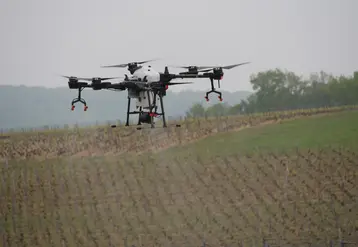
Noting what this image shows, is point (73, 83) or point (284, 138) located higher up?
point (73, 83)

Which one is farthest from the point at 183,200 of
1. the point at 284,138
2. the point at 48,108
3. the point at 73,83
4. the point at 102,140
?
the point at 48,108

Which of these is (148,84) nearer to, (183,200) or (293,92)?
(183,200)

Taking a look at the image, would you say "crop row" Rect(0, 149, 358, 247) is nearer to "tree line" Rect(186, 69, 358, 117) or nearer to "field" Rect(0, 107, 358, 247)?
"field" Rect(0, 107, 358, 247)

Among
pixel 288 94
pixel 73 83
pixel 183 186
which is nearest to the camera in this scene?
pixel 73 83

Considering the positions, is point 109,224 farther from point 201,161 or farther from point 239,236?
point 201,161

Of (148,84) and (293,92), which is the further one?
(293,92)

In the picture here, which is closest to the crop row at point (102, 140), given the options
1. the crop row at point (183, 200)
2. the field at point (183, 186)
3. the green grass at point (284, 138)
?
the field at point (183, 186)

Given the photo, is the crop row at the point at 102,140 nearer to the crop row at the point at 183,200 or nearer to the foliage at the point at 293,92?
the crop row at the point at 183,200
